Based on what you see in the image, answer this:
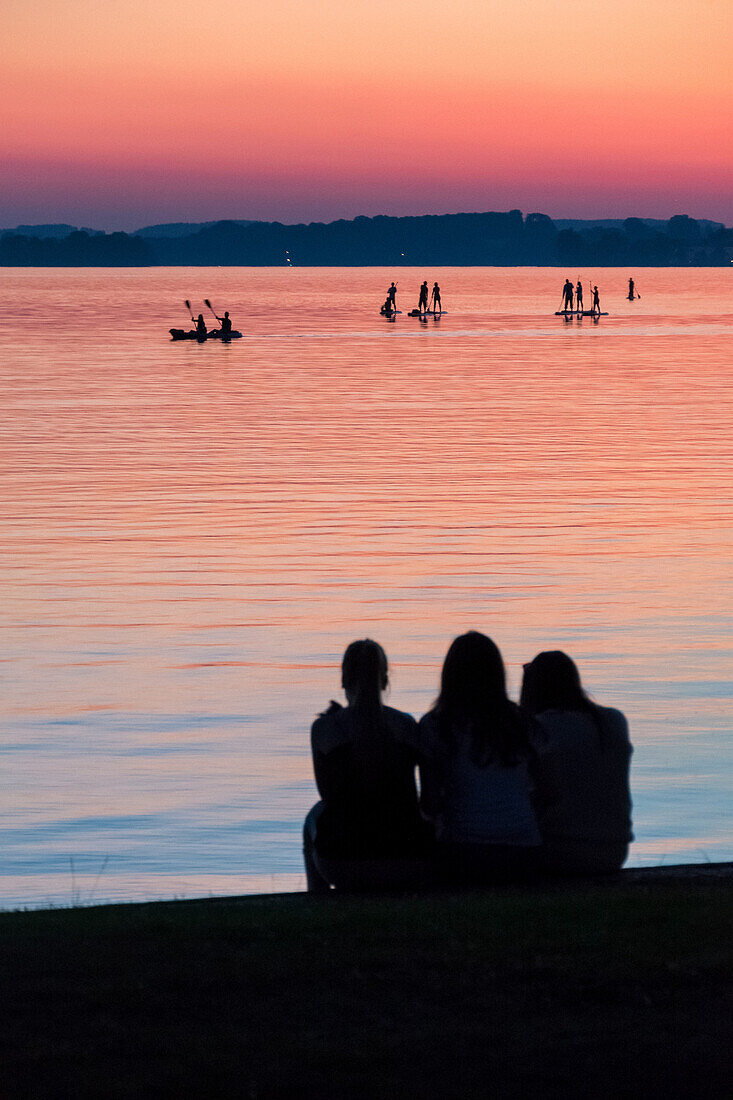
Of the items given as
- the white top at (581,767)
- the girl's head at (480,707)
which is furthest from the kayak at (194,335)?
the girl's head at (480,707)

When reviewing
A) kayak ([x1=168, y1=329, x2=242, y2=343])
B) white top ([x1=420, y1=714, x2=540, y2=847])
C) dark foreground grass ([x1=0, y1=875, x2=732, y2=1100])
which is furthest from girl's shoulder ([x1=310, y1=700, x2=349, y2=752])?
kayak ([x1=168, y1=329, x2=242, y2=343])

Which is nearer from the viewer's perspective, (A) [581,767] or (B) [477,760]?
(B) [477,760]

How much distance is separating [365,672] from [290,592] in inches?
472

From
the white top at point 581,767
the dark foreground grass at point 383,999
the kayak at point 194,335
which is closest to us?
the dark foreground grass at point 383,999

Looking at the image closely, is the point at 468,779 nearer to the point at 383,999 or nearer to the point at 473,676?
the point at 473,676

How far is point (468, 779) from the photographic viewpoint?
22.4 ft

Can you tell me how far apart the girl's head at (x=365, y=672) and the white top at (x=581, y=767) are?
28.1 inches

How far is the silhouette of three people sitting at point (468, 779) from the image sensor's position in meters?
6.75

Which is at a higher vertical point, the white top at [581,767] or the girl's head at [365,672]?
the girl's head at [365,672]

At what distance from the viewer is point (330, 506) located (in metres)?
25.8

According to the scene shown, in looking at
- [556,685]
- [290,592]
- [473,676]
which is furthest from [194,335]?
[473,676]

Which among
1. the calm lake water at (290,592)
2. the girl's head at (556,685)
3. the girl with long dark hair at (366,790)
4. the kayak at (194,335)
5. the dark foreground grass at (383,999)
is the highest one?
the kayak at (194,335)

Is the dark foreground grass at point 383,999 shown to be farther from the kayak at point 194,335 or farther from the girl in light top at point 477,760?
the kayak at point 194,335

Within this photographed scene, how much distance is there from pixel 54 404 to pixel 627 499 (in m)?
23.9
